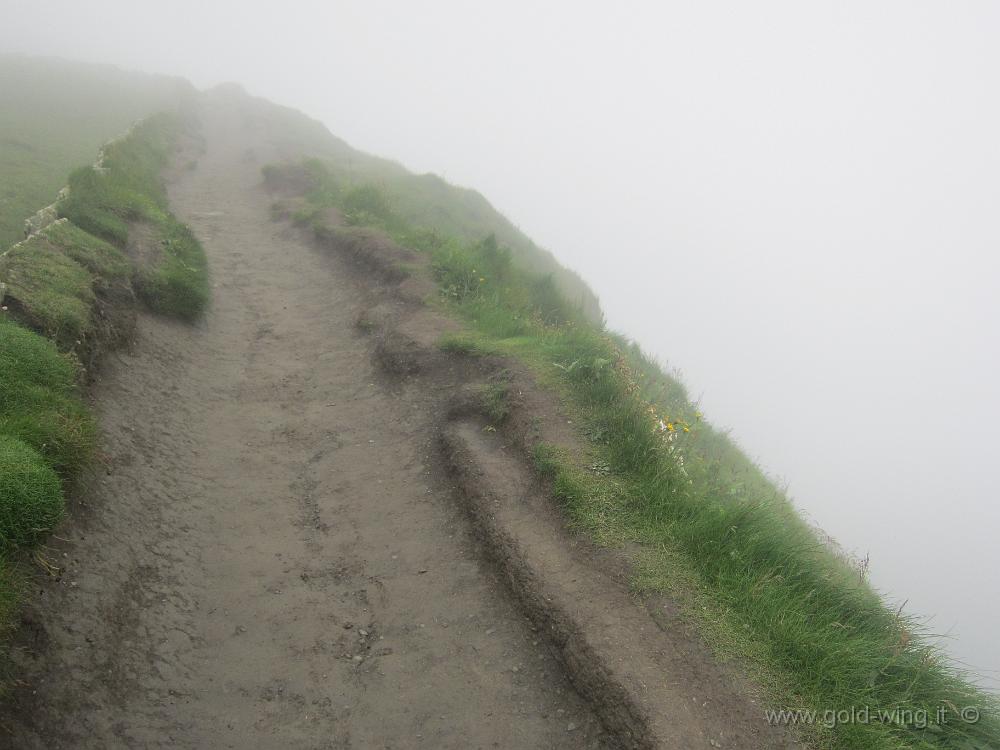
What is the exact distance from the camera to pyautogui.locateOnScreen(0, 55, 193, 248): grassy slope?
14031 millimetres

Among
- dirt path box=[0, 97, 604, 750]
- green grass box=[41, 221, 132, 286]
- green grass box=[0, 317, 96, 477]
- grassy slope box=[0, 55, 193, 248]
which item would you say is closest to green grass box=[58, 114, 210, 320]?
green grass box=[41, 221, 132, 286]

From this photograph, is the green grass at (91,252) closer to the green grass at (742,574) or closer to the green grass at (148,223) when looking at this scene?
the green grass at (148,223)

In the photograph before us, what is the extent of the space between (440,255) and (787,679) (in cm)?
1145

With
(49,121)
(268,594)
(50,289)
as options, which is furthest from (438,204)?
(268,594)

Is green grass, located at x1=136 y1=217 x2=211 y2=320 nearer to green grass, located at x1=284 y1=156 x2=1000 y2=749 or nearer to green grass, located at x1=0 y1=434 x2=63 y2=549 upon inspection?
green grass, located at x1=0 y1=434 x2=63 y2=549

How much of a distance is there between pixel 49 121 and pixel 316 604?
104 feet

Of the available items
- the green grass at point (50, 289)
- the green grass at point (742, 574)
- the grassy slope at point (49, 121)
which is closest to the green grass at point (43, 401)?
the green grass at point (50, 289)

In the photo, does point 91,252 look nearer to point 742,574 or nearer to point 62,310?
point 62,310

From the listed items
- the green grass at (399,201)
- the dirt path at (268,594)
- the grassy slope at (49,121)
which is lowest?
the grassy slope at (49,121)

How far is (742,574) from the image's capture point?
5.81m

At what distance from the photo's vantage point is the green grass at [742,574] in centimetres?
488

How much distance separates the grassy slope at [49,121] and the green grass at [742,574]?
1234 cm

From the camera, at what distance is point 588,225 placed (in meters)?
196

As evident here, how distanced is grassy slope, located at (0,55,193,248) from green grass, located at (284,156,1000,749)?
486 inches
